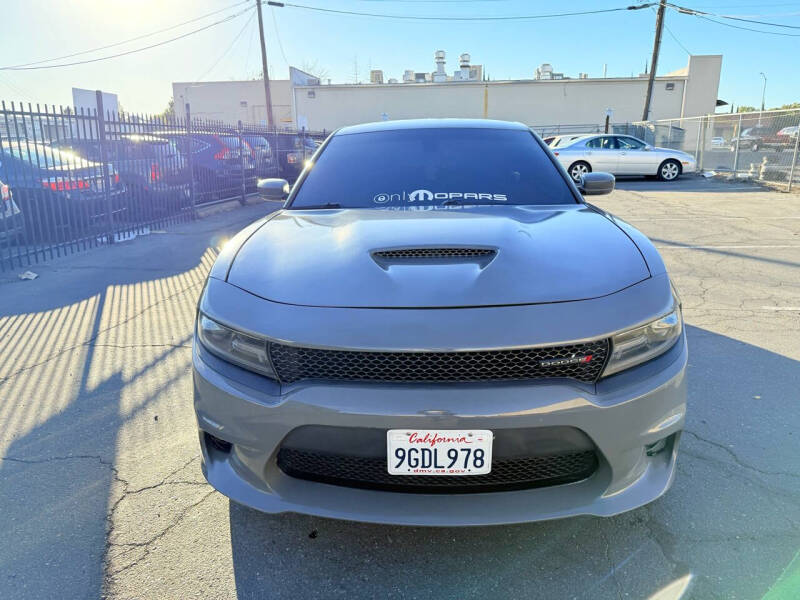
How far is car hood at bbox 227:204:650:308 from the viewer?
5.97ft

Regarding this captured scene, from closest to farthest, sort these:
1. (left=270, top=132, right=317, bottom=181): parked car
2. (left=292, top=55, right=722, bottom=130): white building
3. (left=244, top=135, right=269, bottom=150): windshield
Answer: (left=244, top=135, right=269, bottom=150): windshield < (left=270, top=132, right=317, bottom=181): parked car < (left=292, top=55, right=722, bottom=130): white building

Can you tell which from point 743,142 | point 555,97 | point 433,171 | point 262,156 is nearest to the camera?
point 433,171

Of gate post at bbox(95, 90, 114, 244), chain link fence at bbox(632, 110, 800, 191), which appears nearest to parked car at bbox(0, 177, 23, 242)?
gate post at bbox(95, 90, 114, 244)

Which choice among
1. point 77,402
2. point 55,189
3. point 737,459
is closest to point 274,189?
point 77,402

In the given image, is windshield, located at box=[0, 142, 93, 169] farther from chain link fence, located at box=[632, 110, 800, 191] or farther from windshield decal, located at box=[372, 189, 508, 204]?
chain link fence, located at box=[632, 110, 800, 191]

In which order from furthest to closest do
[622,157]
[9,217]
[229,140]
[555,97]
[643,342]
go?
[555,97]
[622,157]
[229,140]
[9,217]
[643,342]

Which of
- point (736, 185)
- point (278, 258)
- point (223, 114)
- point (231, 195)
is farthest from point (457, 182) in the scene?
point (223, 114)

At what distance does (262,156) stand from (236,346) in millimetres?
13710

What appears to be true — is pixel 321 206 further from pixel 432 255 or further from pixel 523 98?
pixel 523 98

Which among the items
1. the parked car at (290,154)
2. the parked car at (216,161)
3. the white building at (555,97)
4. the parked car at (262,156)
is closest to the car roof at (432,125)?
the parked car at (216,161)

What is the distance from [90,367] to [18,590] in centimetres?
224

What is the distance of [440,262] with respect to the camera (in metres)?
2.02

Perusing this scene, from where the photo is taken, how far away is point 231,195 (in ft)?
42.8

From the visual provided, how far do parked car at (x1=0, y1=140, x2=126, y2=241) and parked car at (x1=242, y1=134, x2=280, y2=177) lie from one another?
5.41 m
